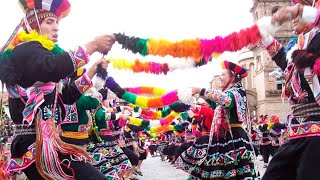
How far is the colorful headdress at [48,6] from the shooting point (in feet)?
12.6

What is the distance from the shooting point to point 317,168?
352 centimetres

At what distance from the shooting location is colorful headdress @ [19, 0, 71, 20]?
383 centimetres

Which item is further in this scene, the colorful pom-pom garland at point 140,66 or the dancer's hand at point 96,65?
the colorful pom-pom garland at point 140,66

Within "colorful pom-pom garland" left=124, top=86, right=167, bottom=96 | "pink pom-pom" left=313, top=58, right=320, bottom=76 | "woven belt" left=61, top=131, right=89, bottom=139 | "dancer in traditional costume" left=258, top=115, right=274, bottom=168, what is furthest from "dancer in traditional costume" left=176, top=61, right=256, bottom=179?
"dancer in traditional costume" left=258, top=115, right=274, bottom=168

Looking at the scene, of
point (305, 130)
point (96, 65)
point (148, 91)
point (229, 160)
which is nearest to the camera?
A: point (305, 130)

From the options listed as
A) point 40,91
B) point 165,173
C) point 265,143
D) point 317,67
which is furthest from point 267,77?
point 40,91

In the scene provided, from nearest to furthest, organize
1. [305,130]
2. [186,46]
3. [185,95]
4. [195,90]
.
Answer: [305,130], [186,46], [185,95], [195,90]

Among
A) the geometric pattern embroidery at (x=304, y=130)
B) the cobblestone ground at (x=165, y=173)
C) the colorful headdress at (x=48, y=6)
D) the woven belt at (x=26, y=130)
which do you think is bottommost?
the cobblestone ground at (x=165, y=173)

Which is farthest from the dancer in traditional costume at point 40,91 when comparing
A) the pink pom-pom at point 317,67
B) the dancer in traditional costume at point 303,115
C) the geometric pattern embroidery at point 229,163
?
the geometric pattern embroidery at point 229,163

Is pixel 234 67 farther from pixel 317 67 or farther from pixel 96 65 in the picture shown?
pixel 317 67

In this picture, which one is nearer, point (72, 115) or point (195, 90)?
point (195, 90)

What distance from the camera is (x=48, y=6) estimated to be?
3844 mm

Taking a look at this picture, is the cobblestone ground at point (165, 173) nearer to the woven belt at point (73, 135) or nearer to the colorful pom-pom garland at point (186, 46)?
the woven belt at point (73, 135)

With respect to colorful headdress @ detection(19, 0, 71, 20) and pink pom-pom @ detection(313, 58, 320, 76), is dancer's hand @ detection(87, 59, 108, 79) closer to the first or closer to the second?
colorful headdress @ detection(19, 0, 71, 20)
